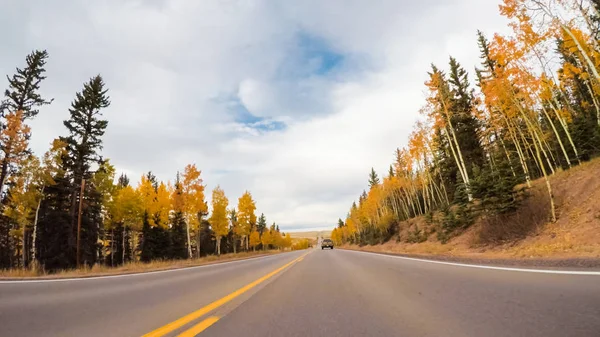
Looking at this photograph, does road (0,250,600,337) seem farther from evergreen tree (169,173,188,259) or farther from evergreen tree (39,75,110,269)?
evergreen tree (169,173,188,259)

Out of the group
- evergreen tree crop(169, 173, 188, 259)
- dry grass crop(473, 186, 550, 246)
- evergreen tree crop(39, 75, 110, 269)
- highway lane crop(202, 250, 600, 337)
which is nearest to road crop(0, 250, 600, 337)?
highway lane crop(202, 250, 600, 337)

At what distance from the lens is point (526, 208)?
17.4m

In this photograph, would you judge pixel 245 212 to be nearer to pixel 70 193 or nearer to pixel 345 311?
pixel 70 193

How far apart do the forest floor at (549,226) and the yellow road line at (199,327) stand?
35.4 ft

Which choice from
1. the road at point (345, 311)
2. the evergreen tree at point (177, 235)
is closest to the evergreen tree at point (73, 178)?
the evergreen tree at point (177, 235)

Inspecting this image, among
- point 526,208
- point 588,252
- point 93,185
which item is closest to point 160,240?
point 93,185

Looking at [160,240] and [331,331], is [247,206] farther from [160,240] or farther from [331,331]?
[331,331]

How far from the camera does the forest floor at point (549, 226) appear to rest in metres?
11.9

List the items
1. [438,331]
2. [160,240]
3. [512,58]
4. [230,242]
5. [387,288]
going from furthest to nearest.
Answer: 1. [230,242]
2. [160,240]
3. [512,58]
4. [387,288]
5. [438,331]

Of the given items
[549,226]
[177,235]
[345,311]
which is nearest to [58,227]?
[177,235]

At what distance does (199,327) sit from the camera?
12.1 ft

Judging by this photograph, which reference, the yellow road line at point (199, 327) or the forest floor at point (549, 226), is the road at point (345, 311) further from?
the forest floor at point (549, 226)

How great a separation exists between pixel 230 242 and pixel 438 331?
292ft

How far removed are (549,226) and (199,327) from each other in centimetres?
1705
